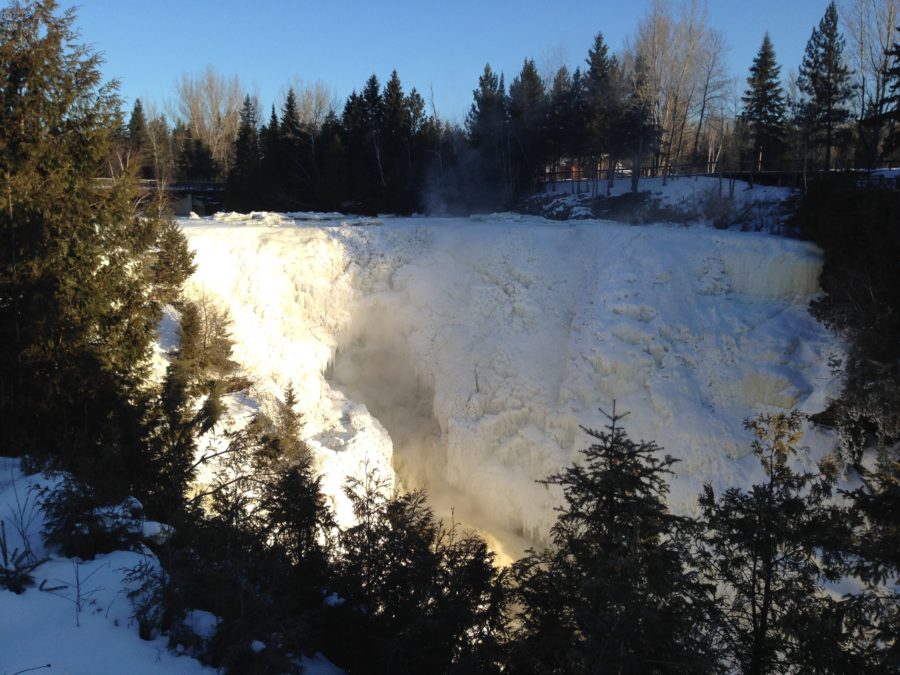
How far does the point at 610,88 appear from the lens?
94.6 feet

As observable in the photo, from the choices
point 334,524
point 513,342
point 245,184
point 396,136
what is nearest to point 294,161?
point 245,184

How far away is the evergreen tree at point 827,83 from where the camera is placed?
24516mm

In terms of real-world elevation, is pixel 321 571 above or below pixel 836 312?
below

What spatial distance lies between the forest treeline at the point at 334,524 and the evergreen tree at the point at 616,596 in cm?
2

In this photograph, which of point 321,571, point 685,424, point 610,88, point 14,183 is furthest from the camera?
point 610,88

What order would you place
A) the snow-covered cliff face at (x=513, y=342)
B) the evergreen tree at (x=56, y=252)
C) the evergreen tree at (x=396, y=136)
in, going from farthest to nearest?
A: the evergreen tree at (x=396, y=136) < the snow-covered cliff face at (x=513, y=342) < the evergreen tree at (x=56, y=252)

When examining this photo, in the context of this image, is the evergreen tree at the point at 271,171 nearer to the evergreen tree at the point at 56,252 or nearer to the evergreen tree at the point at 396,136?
the evergreen tree at the point at 396,136

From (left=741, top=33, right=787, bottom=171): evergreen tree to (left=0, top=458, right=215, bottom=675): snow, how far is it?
3209 cm

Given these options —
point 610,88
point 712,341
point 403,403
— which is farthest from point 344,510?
point 610,88

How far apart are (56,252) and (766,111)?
102 ft

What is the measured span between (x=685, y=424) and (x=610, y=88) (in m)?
22.0

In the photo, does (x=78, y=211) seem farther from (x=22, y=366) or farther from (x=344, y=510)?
(x=344, y=510)

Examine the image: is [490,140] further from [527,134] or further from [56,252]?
[56,252]

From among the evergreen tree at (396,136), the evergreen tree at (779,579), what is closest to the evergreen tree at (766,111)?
the evergreen tree at (396,136)
